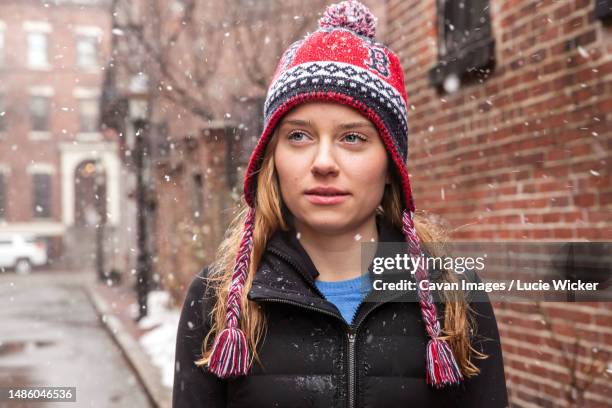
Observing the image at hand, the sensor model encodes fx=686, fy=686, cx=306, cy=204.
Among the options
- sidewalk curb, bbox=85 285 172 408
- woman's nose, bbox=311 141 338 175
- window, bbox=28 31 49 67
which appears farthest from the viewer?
window, bbox=28 31 49 67

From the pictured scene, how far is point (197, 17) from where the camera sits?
11320mm

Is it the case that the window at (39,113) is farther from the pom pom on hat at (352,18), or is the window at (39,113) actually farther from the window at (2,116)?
the pom pom on hat at (352,18)

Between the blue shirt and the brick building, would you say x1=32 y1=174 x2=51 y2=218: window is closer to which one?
the brick building

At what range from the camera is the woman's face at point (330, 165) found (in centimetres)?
183

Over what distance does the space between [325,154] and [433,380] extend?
661 mm

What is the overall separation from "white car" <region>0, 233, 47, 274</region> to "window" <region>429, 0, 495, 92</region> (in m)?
31.3

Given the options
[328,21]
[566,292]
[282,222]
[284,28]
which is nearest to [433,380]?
[282,222]

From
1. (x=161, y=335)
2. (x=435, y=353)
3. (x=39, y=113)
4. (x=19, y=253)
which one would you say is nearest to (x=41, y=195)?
(x=39, y=113)

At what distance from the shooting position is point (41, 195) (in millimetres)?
36594

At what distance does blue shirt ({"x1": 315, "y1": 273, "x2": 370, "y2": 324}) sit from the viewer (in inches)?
77.7

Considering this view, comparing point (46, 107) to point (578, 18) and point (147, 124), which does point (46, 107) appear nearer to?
point (147, 124)

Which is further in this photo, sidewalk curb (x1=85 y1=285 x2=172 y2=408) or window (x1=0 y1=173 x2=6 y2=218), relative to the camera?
window (x1=0 y1=173 x2=6 y2=218)

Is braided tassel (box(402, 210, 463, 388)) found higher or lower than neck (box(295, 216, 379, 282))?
lower

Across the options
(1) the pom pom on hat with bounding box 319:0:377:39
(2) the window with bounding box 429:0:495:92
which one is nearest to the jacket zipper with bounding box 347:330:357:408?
(1) the pom pom on hat with bounding box 319:0:377:39
